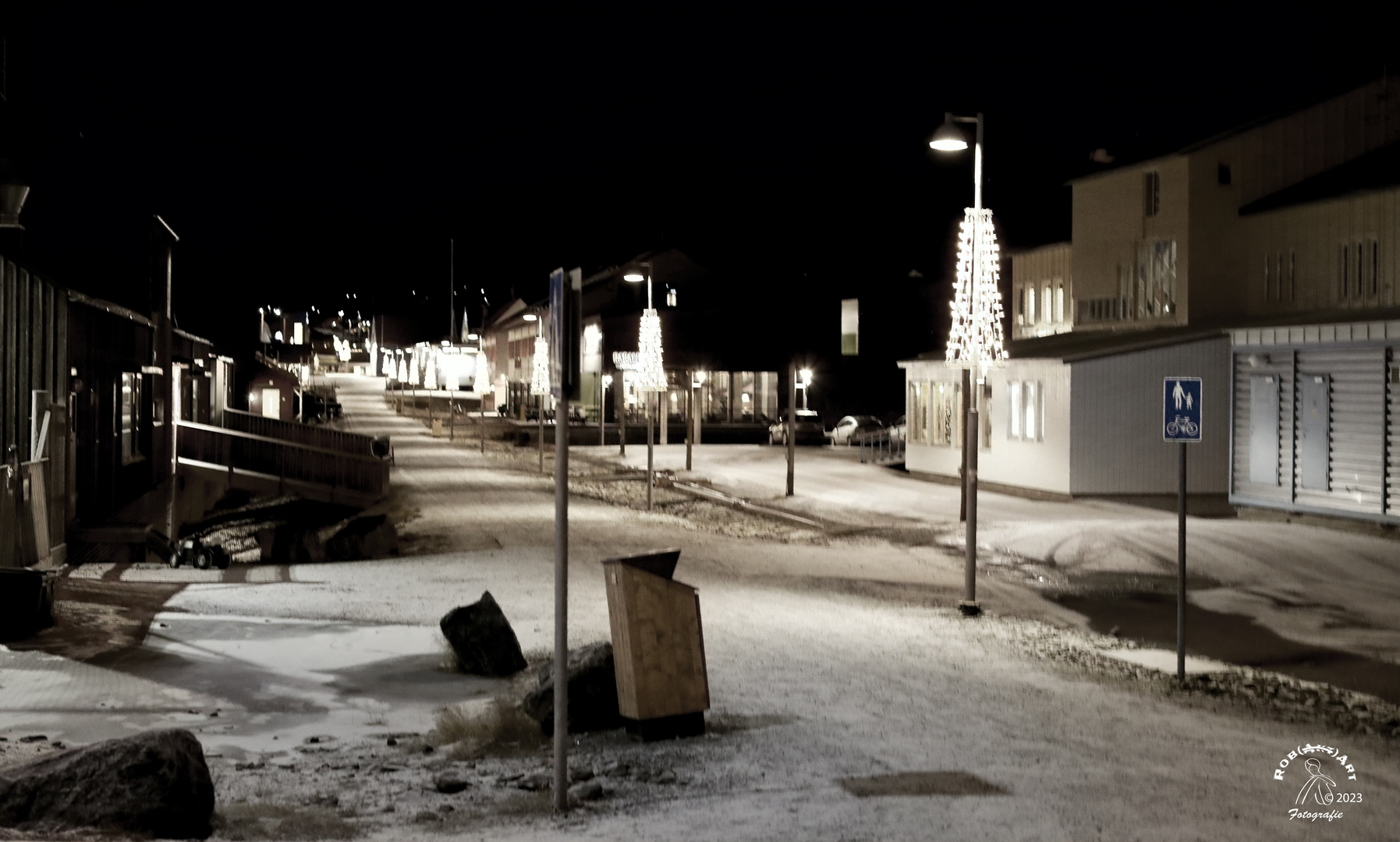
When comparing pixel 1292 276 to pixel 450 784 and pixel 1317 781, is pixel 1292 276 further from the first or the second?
pixel 450 784

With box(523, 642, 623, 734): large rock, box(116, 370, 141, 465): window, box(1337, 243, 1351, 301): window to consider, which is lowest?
box(523, 642, 623, 734): large rock

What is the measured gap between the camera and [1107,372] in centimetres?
2936

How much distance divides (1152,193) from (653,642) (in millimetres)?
27036

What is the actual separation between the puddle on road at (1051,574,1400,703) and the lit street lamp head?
18.7ft

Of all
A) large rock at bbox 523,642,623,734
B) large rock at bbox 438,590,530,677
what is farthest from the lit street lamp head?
large rock at bbox 523,642,623,734

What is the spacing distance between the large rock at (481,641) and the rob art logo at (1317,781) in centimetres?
592

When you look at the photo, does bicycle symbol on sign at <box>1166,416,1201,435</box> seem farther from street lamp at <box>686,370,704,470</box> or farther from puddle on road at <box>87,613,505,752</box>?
street lamp at <box>686,370,704,470</box>

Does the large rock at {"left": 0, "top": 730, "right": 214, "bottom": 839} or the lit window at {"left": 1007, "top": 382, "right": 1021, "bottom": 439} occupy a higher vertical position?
the lit window at {"left": 1007, "top": 382, "right": 1021, "bottom": 439}

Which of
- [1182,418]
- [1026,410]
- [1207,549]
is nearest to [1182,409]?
[1182,418]

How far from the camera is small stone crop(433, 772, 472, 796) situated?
7617mm

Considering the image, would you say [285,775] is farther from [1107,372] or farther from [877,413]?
[877,413]

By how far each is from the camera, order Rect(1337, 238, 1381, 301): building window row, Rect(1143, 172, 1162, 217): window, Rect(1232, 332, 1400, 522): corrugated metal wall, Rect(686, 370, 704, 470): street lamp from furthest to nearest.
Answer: Rect(686, 370, 704, 470): street lamp
Rect(1143, 172, 1162, 217): window
Rect(1337, 238, 1381, 301): building window row
Rect(1232, 332, 1400, 522): corrugated metal wall

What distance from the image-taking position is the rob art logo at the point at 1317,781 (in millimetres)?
7266

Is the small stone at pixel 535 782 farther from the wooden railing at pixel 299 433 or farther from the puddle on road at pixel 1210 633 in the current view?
the wooden railing at pixel 299 433
